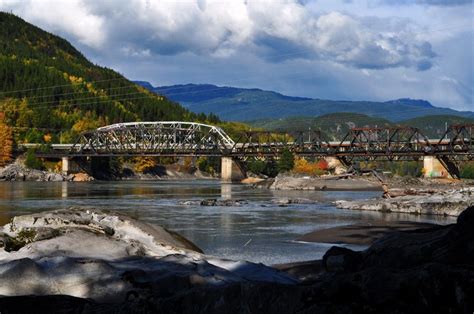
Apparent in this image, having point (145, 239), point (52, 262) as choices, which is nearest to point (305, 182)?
point (145, 239)

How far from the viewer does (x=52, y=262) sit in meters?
14.6

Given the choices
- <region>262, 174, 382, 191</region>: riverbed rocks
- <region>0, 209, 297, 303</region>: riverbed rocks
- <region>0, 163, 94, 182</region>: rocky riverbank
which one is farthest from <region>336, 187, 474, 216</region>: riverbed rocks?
<region>0, 163, 94, 182</region>: rocky riverbank

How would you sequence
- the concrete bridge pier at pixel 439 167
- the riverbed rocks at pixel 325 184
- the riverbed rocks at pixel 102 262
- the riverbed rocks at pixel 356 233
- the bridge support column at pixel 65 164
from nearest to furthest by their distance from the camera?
the riverbed rocks at pixel 102 262 < the riverbed rocks at pixel 356 233 < the riverbed rocks at pixel 325 184 < the concrete bridge pier at pixel 439 167 < the bridge support column at pixel 65 164

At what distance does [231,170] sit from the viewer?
180m

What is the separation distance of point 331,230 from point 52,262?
2216 centimetres

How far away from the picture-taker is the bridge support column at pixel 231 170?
17750cm

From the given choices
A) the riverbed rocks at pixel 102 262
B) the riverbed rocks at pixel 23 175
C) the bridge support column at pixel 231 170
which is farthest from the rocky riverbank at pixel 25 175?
the riverbed rocks at pixel 102 262

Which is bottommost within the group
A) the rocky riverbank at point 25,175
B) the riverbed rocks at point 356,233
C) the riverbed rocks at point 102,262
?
the rocky riverbank at point 25,175

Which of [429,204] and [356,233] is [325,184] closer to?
[429,204]

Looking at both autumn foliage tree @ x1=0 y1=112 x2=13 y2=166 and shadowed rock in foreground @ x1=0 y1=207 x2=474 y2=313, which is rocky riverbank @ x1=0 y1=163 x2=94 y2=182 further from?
shadowed rock in foreground @ x1=0 y1=207 x2=474 y2=313

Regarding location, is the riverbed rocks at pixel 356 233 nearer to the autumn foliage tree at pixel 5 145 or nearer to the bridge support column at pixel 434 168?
the bridge support column at pixel 434 168

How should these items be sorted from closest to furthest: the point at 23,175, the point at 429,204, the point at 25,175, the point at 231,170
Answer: the point at 429,204 → the point at 23,175 → the point at 25,175 → the point at 231,170

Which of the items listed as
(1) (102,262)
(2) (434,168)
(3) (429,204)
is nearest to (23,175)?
(2) (434,168)

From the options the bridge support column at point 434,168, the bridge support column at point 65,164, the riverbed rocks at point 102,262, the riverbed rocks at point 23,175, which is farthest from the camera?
the bridge support column at point 65,164
